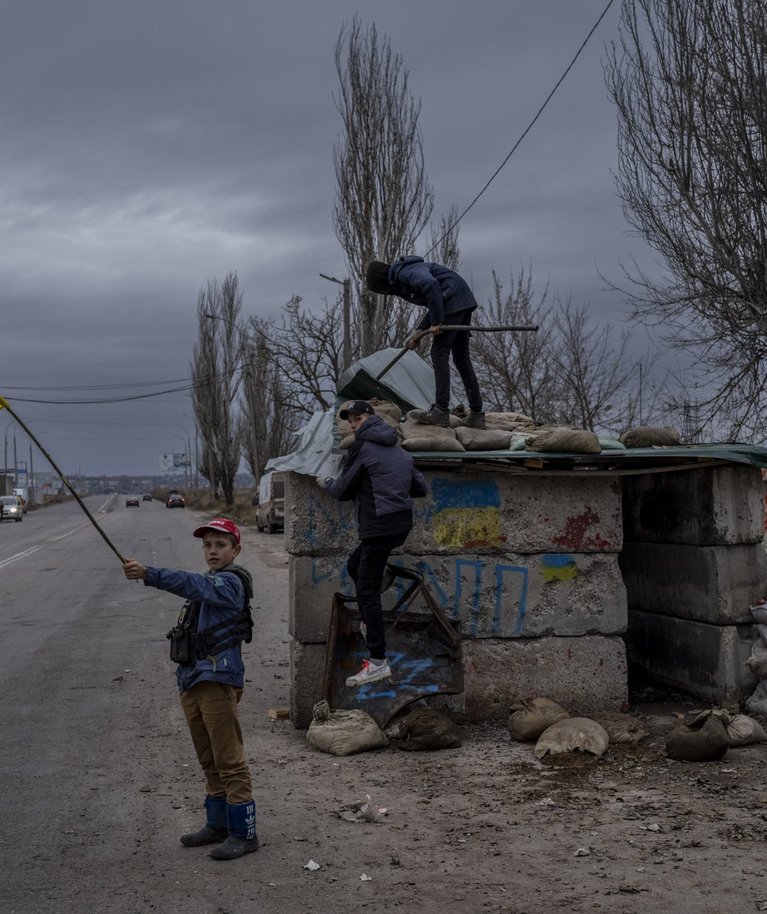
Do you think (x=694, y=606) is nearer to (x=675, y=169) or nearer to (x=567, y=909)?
(x=567, y=909)

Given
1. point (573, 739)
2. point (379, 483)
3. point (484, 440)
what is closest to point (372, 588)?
point (379, 483)

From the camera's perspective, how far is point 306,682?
724 cm

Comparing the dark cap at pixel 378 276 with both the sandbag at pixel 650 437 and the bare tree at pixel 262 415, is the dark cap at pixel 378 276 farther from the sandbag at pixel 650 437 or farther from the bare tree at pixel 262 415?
the bare tree at pixel 262 415

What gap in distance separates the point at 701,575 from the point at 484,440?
2.00 meters

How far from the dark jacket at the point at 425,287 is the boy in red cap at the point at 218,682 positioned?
3458 mm

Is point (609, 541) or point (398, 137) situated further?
point (398, 137)

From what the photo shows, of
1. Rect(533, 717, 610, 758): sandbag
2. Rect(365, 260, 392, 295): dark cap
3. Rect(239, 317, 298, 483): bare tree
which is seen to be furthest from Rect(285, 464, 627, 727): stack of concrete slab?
Rect(239, 317, 298, 483): bare tree

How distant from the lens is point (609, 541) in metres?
7.57

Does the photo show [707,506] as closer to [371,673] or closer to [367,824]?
[371,673]

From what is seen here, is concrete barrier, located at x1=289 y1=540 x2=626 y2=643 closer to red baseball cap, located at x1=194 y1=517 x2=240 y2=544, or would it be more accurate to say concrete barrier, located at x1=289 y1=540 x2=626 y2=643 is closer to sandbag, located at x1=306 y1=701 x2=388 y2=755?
sandbag, located at x1=306 y1=701 x2=388 y2=755

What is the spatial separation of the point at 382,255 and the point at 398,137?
2.83m

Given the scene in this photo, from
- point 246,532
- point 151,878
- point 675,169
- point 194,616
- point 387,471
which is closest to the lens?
point 151,878

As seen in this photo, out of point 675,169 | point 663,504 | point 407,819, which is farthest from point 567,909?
point 675,169

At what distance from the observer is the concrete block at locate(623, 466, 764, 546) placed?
24.9 feet
